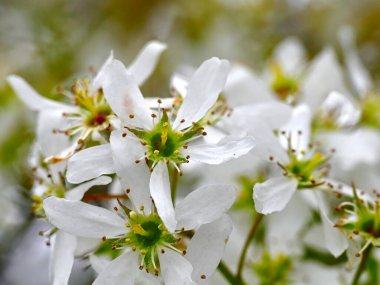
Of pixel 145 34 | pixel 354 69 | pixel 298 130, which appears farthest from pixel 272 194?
pixel 145 34

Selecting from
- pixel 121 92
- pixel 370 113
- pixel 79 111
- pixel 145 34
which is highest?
pixel 121 92

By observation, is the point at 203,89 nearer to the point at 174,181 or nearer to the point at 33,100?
the point at 174,181

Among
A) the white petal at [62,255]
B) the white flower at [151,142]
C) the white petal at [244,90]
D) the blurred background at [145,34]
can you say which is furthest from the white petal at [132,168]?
the blurred background at [145,34]

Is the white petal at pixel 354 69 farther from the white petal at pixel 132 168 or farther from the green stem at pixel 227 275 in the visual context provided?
the white petal at pixel 132 168

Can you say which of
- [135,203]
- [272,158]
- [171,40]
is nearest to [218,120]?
[272,158]

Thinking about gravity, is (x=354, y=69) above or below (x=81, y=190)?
below

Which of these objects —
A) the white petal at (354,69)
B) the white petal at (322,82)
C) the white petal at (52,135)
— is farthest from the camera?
the white petal at (354,69)

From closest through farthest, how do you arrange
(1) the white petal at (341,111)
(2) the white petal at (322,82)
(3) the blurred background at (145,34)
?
1. (1) the white petal at (341,111)
2. (2) the white petal at (322,82)
3. (3) the blurred background at (145,34)

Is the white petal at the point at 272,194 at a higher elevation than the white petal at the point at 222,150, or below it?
below
